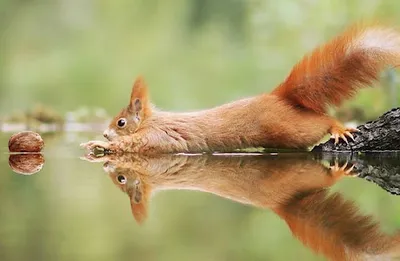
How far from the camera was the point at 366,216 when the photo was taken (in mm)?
1242

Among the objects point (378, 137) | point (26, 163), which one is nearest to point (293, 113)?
point (378, 137)

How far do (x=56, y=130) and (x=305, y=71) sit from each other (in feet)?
7.90

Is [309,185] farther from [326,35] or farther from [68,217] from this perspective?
[326,35]

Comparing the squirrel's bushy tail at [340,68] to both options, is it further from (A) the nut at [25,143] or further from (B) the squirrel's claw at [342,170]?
(A) the nut at [25,143]

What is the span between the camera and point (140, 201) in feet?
4.89

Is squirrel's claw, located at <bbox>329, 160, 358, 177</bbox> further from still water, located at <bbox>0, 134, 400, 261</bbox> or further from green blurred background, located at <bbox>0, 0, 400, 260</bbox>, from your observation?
green blurred background, located at <bbox>0, 0, 400, 260</bbox>

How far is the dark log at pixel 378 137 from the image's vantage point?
2.44 metres

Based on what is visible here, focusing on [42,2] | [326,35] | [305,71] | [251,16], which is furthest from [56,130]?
[305,71]

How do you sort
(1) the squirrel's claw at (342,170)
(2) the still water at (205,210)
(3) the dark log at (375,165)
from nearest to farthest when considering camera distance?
(2) the still water at (205,210) → (3) the dark log at (375,165) → (1) the squirrel's claw at (342,170)

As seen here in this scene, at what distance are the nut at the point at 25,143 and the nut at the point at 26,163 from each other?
73 mm

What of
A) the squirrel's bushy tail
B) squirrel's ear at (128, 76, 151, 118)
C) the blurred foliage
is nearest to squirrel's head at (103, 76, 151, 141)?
squirrel's ear at (128, 76, 151, 118)

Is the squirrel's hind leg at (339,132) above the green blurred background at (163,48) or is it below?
below

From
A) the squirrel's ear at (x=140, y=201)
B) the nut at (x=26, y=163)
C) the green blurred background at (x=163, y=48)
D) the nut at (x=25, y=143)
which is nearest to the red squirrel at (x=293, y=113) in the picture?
the nut at (x=26, y=163)

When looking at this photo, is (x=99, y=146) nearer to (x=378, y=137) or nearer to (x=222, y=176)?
(x=222, y=176)
